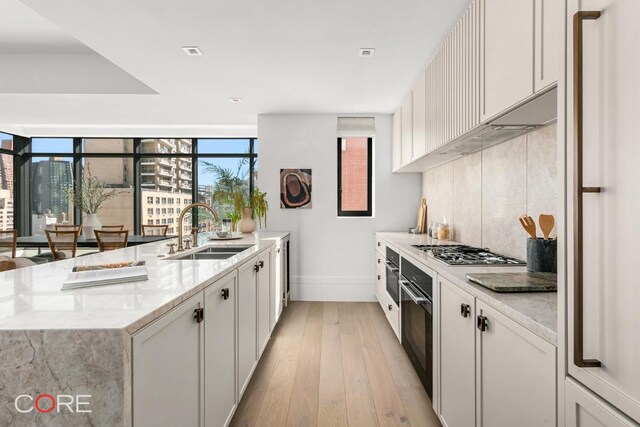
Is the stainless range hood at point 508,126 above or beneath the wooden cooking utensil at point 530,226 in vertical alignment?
above

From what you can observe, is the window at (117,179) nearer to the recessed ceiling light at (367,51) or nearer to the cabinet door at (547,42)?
the recessed ceiling light at (367,51)

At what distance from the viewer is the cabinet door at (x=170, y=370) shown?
911mm

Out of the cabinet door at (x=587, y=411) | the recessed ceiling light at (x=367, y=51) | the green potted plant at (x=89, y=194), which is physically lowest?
the cabinet door at (x=587, y=411)

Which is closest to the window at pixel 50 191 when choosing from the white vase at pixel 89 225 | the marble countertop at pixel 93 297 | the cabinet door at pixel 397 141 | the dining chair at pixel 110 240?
the white vase at pixel 89 225

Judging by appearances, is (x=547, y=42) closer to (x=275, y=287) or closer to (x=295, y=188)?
(x=275, y=287)

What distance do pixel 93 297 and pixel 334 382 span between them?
1.77m

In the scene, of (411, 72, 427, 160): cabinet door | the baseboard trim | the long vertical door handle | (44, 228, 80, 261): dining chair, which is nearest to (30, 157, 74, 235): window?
(44, 228, 80, 261): dining chair

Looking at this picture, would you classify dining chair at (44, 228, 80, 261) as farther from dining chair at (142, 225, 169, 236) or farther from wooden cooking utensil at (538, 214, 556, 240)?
wooden cooking utensil at (538, 214, 556, 240)

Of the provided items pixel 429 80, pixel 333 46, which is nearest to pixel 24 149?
pixel 333 46

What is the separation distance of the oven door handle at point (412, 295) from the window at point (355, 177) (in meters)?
2.05

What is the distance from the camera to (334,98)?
3799 millimetres

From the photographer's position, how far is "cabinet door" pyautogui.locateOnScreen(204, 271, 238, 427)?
142 cm

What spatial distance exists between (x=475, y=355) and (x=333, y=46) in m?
2.32

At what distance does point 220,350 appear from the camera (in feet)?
5.18
